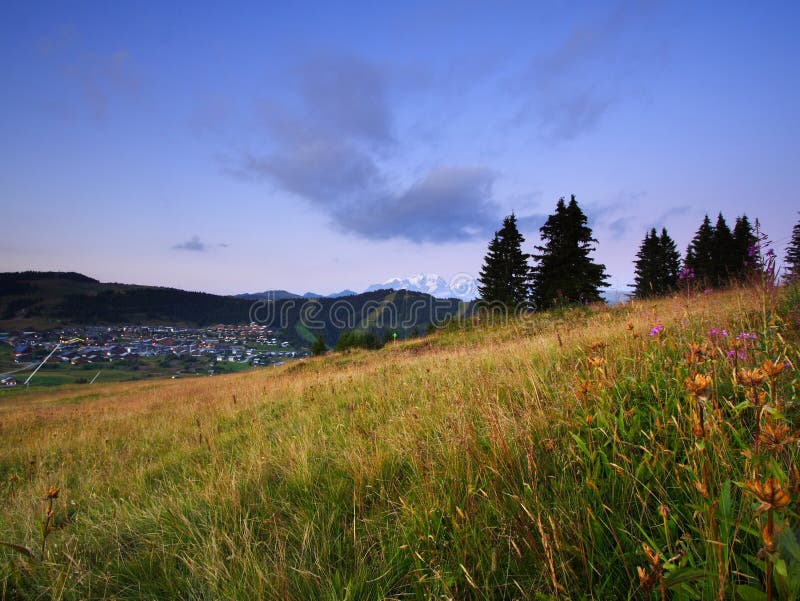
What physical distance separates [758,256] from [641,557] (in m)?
3.75

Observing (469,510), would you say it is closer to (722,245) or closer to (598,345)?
(598,345)

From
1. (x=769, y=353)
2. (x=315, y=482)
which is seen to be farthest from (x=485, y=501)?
(x=769, y=353)

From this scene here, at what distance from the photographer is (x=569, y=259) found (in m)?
23.2

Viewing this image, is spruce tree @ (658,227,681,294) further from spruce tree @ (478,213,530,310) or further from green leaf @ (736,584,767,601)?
green leaf @ (736,584,767,601)

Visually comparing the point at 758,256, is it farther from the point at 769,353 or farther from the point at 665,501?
the point at 665,501

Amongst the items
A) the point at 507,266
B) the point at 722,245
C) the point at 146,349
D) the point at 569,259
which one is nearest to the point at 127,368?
the point at 146,349

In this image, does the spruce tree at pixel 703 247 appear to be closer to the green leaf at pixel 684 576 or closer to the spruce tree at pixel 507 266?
the spruce tree at pixel 507 266

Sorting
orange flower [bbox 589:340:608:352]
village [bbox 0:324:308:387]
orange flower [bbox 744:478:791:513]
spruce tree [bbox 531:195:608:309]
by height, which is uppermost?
spruce tree [bbox 531:195:608:309]

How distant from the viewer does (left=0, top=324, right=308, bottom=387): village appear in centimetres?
11158

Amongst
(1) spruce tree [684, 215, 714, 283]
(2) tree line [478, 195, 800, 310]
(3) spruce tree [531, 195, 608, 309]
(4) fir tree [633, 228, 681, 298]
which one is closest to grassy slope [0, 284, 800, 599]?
(2) tree line [478, 195, 800, 310]

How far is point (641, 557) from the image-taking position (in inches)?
46.9

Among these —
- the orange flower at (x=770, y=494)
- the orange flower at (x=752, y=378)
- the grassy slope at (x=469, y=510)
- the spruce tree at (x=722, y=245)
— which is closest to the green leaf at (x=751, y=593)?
the grassy slope at (x=469, y=510)

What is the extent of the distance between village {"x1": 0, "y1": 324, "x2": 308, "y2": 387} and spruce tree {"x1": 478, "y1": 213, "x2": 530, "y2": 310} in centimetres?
9216

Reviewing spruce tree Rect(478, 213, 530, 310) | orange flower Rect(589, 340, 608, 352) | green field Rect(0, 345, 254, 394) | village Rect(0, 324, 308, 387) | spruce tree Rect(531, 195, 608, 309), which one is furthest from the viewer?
village Rect(0, 324, 308, 387)
